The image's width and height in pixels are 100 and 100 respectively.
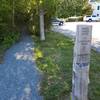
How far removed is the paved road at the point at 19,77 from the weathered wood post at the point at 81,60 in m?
2.72

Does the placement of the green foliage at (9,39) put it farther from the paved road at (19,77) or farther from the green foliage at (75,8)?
the green foliage at (75,8)

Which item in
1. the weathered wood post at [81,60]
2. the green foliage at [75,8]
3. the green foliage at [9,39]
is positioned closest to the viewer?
the weathered wood post at [81,60]

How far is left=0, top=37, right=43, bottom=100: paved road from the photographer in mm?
6887

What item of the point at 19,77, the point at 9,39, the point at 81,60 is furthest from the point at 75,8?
the point at 81,60

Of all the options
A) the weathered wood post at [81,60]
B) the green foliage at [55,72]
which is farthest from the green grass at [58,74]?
the weathered wood post at [81,60]

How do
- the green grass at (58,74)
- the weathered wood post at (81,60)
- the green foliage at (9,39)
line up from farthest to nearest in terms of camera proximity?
the green foliage at (9,39) < the green grass at (58,74) < the weathered wood post at (81,60)

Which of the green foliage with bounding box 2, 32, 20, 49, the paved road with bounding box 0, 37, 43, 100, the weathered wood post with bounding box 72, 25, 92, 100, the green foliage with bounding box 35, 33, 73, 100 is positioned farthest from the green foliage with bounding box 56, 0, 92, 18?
the weathered wood post with bounding box 72, 25, 92, 100

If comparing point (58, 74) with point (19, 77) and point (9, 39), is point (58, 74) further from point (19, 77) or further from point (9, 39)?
point (9, 39)

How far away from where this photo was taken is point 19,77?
8.48 metres

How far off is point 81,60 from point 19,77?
15.6 feet

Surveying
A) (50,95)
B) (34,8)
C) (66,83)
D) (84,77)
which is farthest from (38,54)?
(84,77)

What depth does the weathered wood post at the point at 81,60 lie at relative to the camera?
12.6 feet

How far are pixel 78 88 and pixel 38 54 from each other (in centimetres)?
812

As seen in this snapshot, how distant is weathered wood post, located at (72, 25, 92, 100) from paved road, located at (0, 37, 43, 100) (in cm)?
272
